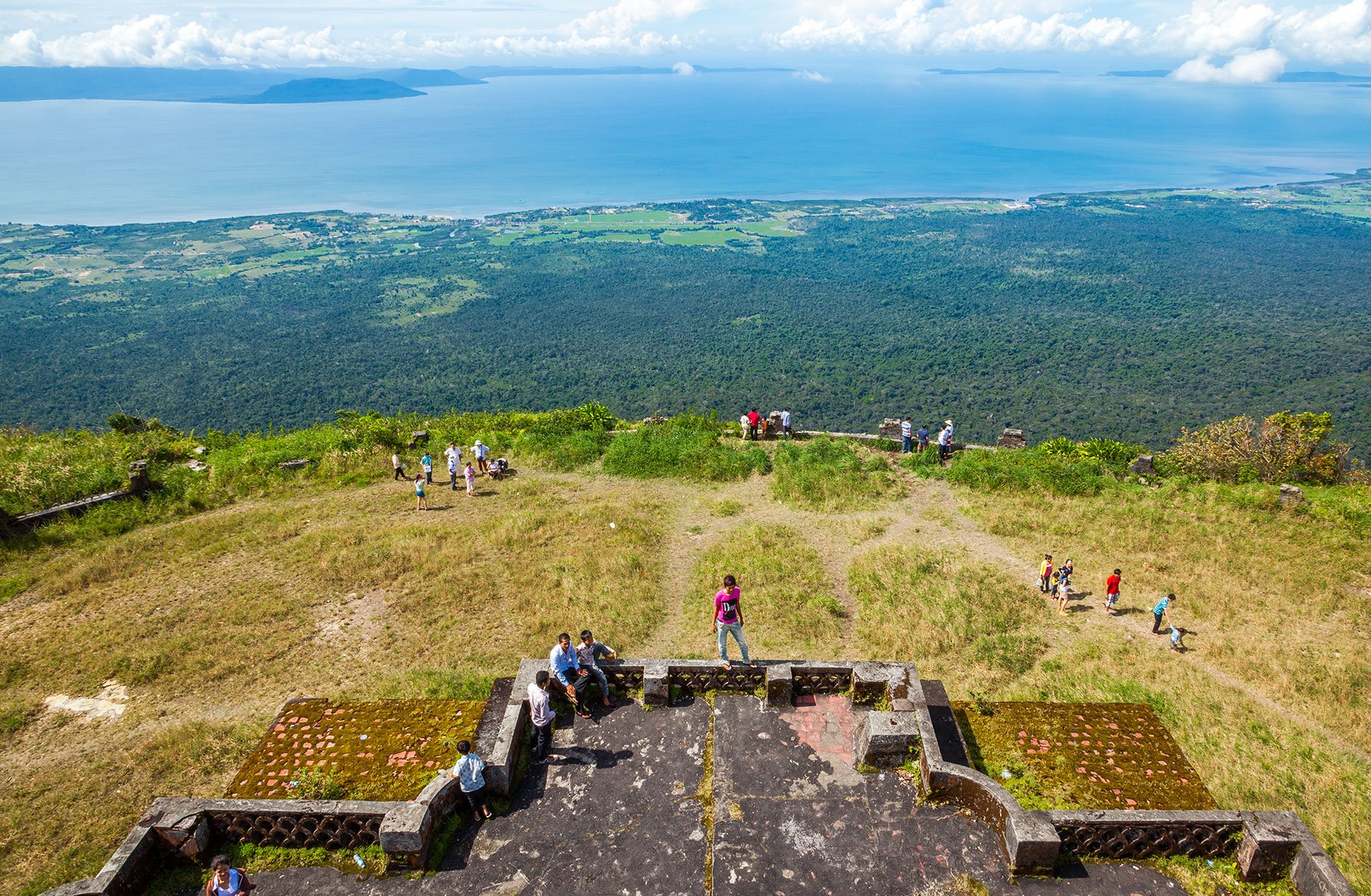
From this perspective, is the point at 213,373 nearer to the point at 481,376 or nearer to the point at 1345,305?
the point at 481,376

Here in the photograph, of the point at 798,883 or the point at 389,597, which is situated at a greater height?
the point at 798,883

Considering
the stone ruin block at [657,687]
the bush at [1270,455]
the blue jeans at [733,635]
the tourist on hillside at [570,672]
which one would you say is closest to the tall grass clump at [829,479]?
the bush at [1270,455]

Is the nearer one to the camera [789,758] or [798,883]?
[798,883]

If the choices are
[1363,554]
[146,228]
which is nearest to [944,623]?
[1363,554]

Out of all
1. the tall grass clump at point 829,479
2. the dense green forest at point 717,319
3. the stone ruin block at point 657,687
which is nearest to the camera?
the stone ruin block at point 657,687

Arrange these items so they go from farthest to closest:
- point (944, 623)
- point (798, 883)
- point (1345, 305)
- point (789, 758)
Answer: point (1345, 305) < point (944, 623) < point (789, 758) < point (798, 883)

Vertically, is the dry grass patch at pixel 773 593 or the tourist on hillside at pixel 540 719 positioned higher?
the tourist on hillside at pixel 540 719

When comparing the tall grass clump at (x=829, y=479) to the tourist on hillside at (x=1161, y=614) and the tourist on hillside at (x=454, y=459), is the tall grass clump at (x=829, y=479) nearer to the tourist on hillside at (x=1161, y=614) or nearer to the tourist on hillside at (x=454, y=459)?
the tourist on hillside at (x=1161, y=614)
